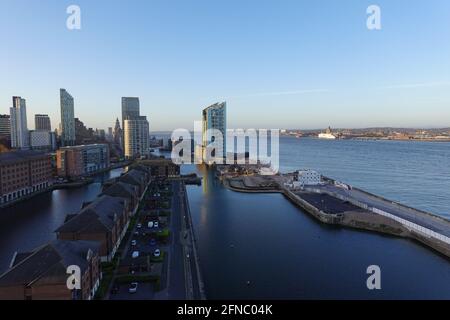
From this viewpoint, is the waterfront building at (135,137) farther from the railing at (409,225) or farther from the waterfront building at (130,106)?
the railing at (409,225)

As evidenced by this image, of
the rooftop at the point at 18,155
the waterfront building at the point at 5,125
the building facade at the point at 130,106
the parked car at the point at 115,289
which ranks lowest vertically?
the parked car at the point at 115,289

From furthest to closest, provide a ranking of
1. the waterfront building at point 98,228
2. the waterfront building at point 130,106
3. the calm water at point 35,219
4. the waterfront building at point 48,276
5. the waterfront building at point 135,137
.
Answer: the waterfront building at point 130,106 < the waterfront building at point 135,137 < the calm water at point 35,219 < the waterfront building at point 98,228 < the waterfront building at point 48,276

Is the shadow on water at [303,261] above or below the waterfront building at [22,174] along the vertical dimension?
below

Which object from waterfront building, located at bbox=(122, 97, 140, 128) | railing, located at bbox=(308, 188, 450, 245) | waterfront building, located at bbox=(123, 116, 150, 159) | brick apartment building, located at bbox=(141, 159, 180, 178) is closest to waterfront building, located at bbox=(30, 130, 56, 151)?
waterfront building, located at bbox=(123, 116, 150, 159)

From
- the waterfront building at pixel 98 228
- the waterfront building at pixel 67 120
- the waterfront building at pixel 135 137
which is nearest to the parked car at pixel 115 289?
the waterfront building at pixel 98 228

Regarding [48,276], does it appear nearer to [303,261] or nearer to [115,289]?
[115,289]

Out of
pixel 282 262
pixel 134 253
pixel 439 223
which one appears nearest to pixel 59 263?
pixel 134 253
